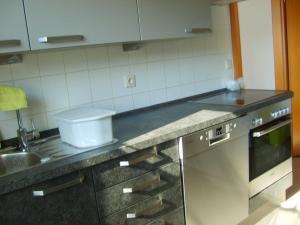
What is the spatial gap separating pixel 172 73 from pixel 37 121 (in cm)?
106

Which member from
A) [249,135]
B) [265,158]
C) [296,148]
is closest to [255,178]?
[265,158]

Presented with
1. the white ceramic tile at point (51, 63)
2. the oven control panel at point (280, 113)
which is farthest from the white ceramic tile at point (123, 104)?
the oven control panel at point (280, 113)

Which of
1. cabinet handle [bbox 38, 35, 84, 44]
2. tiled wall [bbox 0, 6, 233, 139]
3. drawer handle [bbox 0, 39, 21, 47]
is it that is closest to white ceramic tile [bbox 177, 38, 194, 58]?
tiled wall [bbox 0, 6, 233, 139]

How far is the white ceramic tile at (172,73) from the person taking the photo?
2340 mm

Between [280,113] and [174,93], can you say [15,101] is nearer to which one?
[174,93]

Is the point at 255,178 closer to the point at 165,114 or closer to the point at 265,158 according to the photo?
the point at 265,158

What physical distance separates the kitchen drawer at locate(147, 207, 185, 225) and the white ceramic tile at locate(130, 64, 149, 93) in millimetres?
859

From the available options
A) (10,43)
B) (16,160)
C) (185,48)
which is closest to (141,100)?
(185,48)

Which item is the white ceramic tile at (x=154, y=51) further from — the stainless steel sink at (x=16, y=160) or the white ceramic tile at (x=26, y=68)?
the stainless steel sink at (x=16, y=160)

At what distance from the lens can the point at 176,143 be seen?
1.63 m

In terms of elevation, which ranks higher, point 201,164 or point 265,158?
point 201,164

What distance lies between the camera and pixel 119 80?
2078mm

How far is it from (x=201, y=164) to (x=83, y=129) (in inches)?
27.4

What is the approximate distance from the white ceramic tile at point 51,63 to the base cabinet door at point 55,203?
724 millimetres
